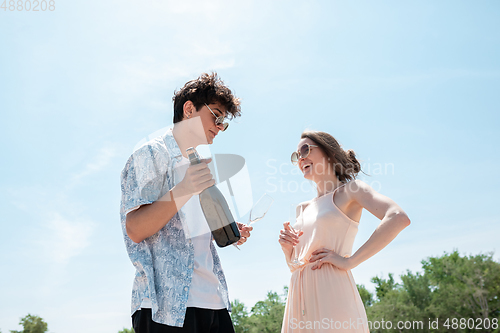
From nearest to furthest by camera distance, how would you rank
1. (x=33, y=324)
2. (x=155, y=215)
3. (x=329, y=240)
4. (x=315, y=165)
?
(x=155, y=215) < (x=329, y=240) < (x=315, y=165) < (x=33, y=324)

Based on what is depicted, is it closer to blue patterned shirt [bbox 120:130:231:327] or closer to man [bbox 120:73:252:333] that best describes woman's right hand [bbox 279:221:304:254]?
man [bbox 120:73:252:333]

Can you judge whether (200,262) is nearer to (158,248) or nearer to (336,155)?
(158,248)

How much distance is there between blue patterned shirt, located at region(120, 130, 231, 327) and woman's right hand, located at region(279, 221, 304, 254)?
153cm

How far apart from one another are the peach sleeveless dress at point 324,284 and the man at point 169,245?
126cm

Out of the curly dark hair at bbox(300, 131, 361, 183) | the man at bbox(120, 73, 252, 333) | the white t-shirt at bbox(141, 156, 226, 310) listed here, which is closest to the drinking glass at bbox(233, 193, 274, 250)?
the man at bbox(120, 73, 252, 333)

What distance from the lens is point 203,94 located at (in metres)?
2.71

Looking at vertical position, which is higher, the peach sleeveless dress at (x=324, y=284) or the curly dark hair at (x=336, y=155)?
the curly dark hair at (x=336, y=155)

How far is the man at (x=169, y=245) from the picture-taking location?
6.40 feet

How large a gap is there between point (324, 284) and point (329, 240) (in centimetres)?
42

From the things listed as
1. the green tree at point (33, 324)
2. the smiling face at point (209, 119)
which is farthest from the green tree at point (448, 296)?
the smiling face at point (209, 119)

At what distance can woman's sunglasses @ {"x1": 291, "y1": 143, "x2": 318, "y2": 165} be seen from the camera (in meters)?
4.12

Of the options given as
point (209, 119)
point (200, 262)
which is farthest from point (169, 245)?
point (209, 119)

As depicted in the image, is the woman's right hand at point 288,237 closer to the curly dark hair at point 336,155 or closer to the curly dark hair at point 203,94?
the curly dark hair at point 336,155

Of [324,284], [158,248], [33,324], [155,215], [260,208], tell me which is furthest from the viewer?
[33,324]
